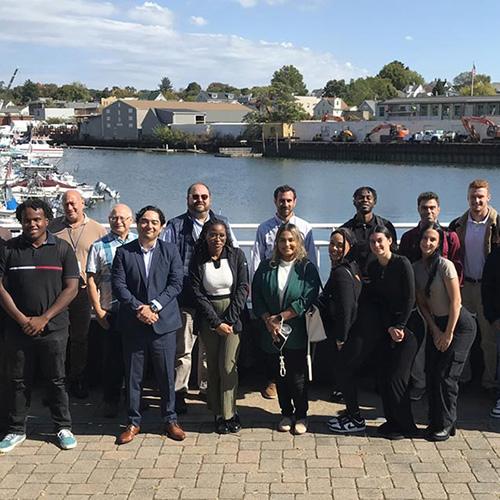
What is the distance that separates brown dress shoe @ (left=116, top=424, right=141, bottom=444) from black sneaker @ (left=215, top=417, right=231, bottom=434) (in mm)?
619

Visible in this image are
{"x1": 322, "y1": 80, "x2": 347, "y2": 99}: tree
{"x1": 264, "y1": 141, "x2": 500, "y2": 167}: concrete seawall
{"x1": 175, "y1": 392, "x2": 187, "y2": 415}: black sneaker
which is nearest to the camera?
{"x1": 175, "y1": 392, "x2": 187, "y2": 415}: black sneaker

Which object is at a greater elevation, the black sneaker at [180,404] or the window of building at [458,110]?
the window of building at [458,110]

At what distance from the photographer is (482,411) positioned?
16.9 feet

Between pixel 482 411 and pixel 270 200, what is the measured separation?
111 feet

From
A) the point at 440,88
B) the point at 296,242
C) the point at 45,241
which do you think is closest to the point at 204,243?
the point at 296,242

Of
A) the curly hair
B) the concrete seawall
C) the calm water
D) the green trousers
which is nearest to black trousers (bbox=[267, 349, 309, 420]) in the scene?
the green trousers

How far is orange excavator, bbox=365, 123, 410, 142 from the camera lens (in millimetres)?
79250

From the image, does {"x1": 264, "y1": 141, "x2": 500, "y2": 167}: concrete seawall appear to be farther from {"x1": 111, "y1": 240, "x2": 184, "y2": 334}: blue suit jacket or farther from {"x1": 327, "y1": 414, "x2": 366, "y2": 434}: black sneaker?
{"x1": 111, "y1": 240, "x2": 184, "y2": 334}: blue suit jacket

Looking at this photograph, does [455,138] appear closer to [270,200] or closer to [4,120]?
[270,200]

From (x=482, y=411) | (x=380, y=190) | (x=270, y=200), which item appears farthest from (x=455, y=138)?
(x=482, y=411)

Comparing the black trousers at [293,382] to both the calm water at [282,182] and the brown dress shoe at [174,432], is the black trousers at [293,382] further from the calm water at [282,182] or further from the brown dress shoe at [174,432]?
the calm water at [282,182]

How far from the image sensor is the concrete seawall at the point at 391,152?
62.9 metres

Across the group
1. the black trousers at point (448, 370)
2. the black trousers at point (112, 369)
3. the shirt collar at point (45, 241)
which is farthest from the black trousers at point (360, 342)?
the shirt collar at point (45, 241)

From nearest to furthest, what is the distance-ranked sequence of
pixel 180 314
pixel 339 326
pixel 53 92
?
pixel 339 326, pixel 180 314, pixel 53 92
